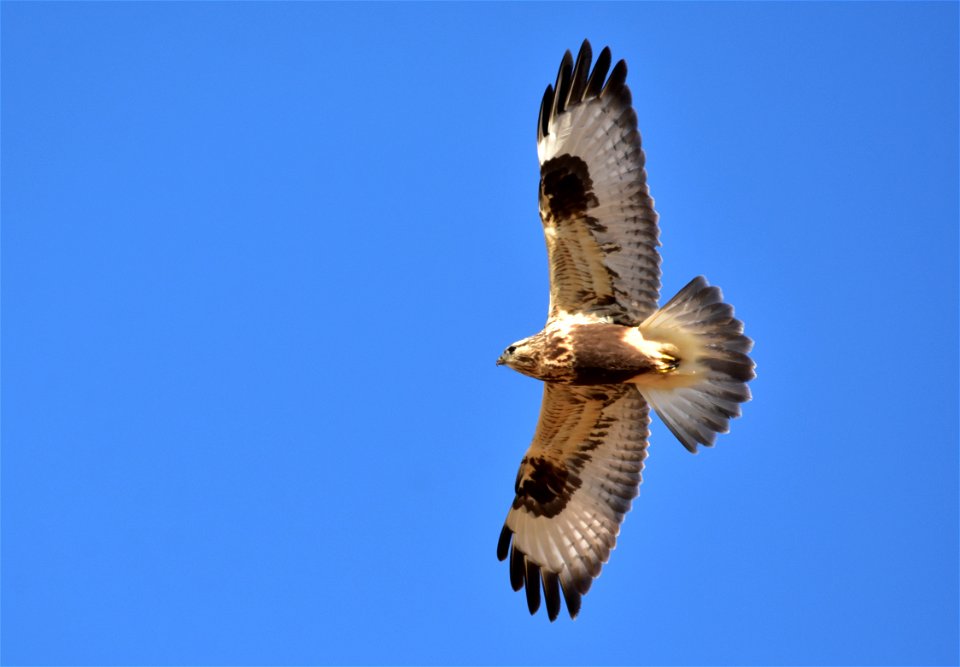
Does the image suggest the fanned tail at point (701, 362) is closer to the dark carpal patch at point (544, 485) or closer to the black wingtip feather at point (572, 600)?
the dark carpal patch at point (544, 485)

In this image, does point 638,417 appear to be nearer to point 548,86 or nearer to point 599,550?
point 599,550

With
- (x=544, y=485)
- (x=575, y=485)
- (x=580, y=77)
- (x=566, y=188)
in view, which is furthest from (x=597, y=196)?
(x=544, y=485)

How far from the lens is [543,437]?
10.7 metres

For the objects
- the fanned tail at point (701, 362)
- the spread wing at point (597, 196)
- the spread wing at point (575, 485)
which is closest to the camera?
the fanned tail at point (701, 362)

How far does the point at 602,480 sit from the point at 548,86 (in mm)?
3086

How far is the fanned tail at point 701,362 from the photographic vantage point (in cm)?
952

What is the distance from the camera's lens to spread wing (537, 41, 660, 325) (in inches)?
380

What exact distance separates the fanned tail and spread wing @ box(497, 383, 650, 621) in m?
0.59

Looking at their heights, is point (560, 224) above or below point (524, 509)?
above

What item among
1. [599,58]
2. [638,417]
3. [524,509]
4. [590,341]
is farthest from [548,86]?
[524,509]

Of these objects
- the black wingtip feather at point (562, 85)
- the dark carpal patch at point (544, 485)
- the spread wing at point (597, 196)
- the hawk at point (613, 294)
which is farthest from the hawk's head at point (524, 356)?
the black wingtip feather at point (562, 85)

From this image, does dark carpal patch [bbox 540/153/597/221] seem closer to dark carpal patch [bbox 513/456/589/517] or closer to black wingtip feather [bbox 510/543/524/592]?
dark carpal patch [bbox 513/456/589/517]

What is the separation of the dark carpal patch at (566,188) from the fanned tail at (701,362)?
3.13 ft

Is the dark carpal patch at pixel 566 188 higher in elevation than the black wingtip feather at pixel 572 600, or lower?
higher
